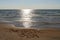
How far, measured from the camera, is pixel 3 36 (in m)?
7.71

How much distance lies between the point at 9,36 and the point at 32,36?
1393mm

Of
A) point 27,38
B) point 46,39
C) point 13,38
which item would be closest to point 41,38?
point 46,39

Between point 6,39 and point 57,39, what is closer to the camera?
point 6,39

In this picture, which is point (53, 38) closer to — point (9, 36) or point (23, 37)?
point (23, 37)

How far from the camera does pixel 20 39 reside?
7.70 m

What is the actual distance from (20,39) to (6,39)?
74 cm

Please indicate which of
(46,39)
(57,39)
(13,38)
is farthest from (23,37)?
(57,39)

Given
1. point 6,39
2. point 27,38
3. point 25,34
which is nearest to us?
point 6,39

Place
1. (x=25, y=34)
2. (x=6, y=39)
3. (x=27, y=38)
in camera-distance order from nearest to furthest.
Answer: (x=6, y=39), (x=27, y=38), (x=25, y=34)

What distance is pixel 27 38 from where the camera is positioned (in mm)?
8062

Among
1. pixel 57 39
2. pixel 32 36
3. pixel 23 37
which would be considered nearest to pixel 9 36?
pixel 23 37

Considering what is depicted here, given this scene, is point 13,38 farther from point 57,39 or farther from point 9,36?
point 57,39

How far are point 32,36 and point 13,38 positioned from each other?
130 centimetres

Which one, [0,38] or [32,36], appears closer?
[0,38]
